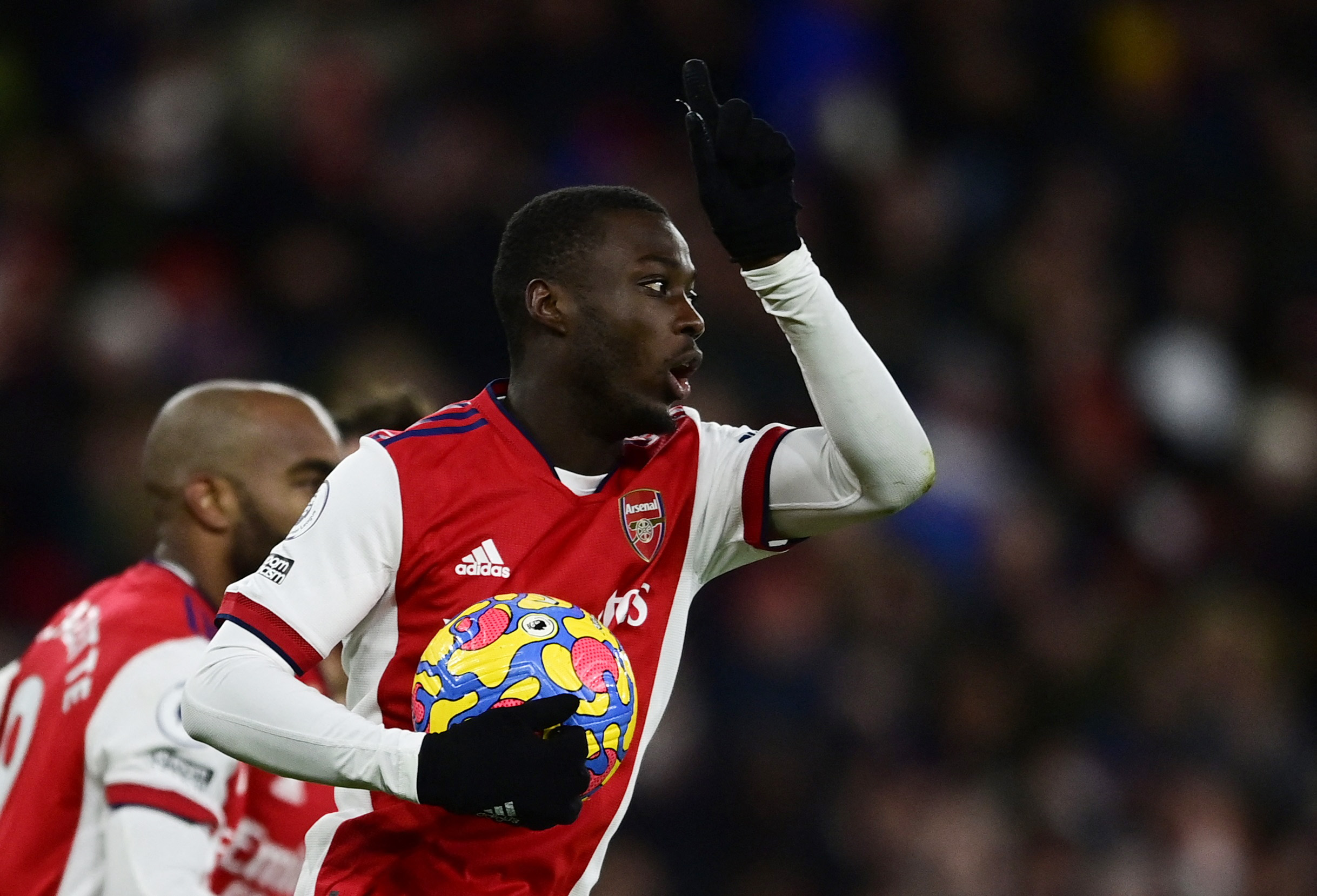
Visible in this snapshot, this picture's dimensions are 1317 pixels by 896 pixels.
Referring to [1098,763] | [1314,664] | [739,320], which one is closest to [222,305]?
[739,320]

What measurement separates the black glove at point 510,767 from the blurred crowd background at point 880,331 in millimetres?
4437

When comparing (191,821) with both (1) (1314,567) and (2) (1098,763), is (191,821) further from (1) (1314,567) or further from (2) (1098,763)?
(1) (1314,567)

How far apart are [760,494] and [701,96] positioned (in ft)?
2.56

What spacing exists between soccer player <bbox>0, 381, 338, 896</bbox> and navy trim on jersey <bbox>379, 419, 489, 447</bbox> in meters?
0.62

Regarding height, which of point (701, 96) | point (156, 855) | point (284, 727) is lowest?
point (156, 855)

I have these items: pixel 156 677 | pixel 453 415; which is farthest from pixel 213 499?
pixel 453 415

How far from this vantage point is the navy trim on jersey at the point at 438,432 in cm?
329

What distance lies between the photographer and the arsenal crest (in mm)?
3359

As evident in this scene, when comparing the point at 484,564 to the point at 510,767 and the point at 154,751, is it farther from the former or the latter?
the point at 154,751

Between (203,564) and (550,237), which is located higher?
(550,237)

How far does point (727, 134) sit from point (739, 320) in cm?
563

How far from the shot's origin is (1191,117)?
416 inches

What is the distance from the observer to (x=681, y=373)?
336 centimetres

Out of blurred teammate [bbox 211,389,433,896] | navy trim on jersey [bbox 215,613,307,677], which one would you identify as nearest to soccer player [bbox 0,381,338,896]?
blurred teammate [bbox 211,389,433,896]
